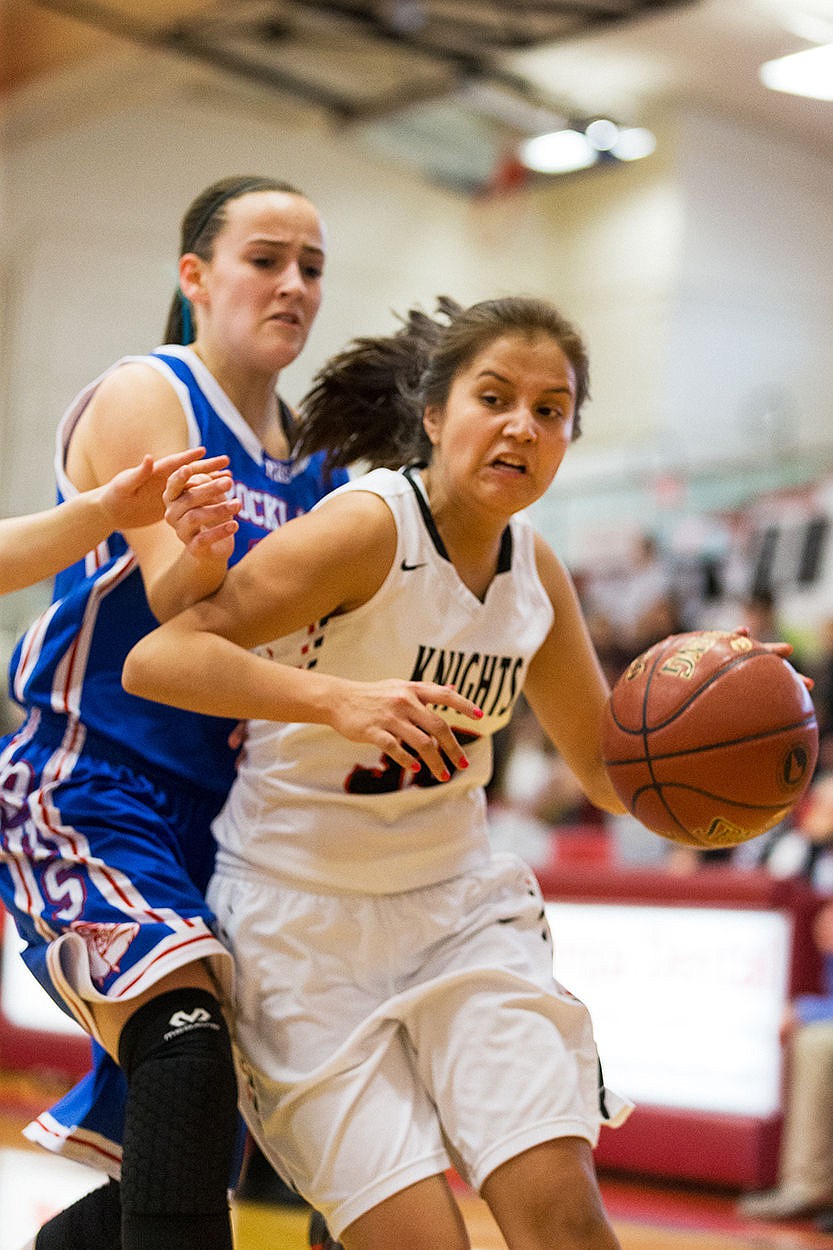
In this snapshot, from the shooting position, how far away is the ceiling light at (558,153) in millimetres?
14547

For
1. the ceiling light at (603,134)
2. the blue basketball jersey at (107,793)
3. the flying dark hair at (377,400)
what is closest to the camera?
the blue basketball jersey at (107,793)

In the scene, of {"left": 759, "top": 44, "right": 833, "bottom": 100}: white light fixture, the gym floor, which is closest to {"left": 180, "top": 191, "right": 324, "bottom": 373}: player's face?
the gym floor

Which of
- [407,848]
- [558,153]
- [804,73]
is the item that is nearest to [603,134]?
[558,153]

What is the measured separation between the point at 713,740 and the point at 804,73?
483 inches

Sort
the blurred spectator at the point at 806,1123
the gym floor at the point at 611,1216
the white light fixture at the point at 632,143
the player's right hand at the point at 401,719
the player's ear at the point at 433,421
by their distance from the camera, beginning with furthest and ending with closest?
the white light fixture at the point at 632,143
the blurred spectator at the point at 806,1123
the gym floor at the point at 611,1216
the player's ear at the point at 433,421
the player's right hand at the point at 401,719

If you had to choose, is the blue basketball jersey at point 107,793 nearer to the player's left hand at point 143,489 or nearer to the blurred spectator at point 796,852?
the player's left hand at point 143,489

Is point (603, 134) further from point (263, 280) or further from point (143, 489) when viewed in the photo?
point (143, 489)

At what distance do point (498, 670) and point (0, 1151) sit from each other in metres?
4.49

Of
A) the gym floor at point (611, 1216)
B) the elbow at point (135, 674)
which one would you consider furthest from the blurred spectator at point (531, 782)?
the elbow at point (135, 674)

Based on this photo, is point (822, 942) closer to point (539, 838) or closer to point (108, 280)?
point (539, 838)

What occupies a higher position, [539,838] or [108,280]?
[108,280]

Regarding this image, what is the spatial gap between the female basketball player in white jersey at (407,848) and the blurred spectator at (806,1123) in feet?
9.12

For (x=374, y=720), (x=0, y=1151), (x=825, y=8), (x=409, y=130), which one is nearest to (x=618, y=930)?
(x=0, y=1151)

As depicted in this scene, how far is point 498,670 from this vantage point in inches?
112
